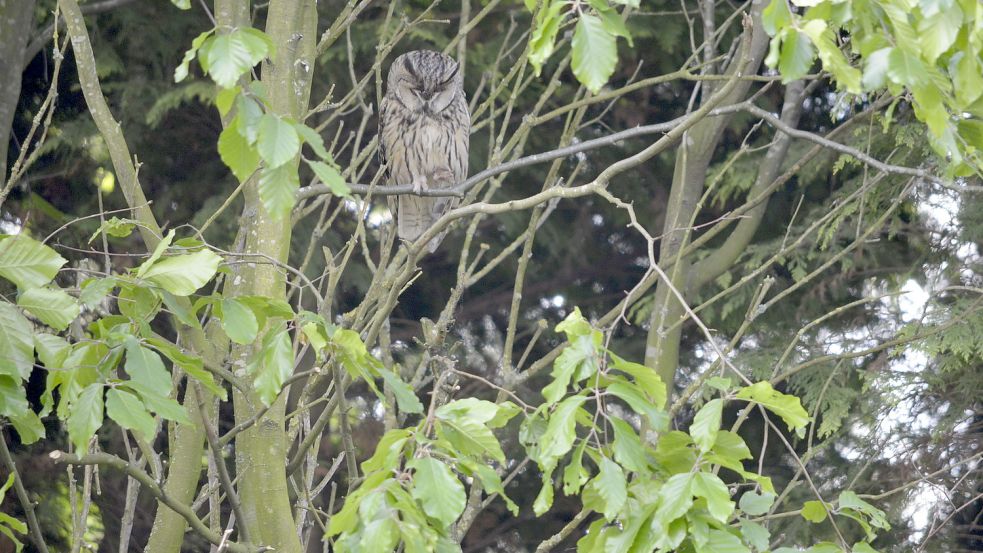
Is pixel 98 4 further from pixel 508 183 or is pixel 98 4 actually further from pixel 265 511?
pixel 265 511

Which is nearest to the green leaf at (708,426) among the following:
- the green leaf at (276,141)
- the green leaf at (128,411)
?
the green leaf at (276,141)

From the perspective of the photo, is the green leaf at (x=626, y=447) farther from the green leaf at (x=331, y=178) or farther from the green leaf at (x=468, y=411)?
the green leaf at (x=331, y=178)

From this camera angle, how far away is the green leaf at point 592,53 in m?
1.55

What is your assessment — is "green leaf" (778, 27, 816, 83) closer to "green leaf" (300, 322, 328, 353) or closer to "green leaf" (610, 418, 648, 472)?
"green leaf" (610, 418, 648, 472)

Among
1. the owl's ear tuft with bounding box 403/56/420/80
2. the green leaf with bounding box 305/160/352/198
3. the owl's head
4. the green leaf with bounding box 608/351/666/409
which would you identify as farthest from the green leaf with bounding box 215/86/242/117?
the owl's ear tuft with bounding box 403/56/420/80

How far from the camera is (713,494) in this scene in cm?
158

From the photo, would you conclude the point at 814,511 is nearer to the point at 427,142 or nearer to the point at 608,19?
the point at 608,19

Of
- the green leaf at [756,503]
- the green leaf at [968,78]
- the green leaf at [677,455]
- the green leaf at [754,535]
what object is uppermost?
the green leaf at [968,78]

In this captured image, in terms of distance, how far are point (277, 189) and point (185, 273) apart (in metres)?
0.35

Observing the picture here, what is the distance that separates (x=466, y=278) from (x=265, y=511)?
2.81 ft

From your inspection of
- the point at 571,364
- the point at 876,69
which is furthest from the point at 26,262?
the point at 876,69

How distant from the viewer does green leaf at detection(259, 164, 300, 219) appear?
1.54m

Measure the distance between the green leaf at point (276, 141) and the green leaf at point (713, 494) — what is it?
73 cm

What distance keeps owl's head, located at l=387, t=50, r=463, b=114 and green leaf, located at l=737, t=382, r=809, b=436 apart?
2781mm
